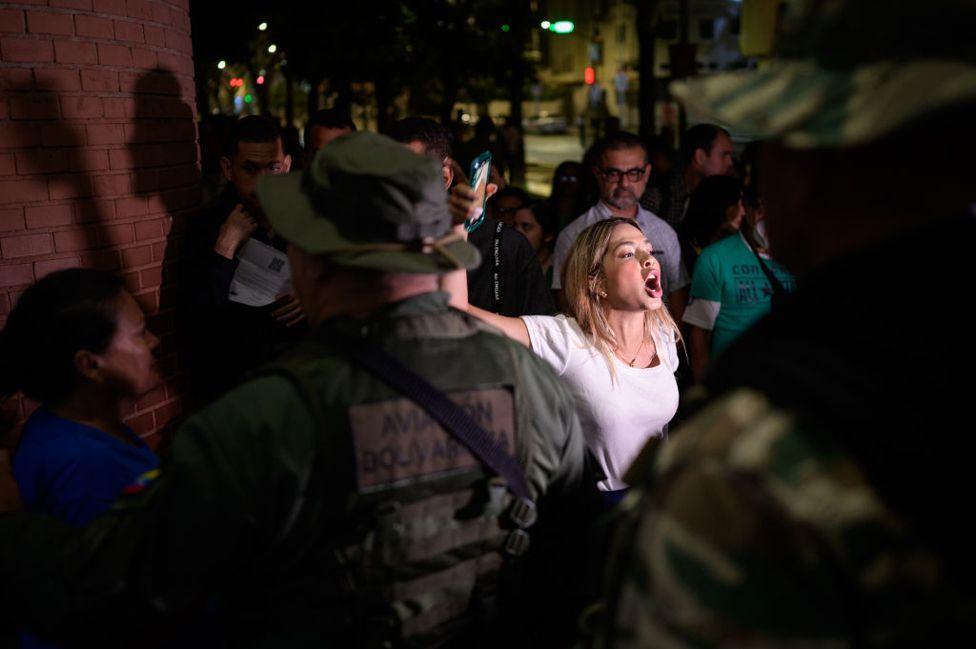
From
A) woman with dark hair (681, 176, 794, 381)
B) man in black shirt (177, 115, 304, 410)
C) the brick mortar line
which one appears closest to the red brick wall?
the brick mortar line

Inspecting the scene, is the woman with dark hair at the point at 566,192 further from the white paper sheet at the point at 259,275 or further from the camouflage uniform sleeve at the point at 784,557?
the camouflage uniform sleeve at the point at 784,557

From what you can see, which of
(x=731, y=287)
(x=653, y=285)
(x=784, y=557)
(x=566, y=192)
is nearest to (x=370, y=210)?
(x=784, y=557)

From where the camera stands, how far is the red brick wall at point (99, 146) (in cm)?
303

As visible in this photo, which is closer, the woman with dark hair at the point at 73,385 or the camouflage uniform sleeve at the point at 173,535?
the camouflage uniform sleeve at the point at 173,535

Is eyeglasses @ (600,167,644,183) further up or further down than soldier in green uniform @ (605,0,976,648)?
further up

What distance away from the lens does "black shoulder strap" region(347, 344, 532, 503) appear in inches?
65.8

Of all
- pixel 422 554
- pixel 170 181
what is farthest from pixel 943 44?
pixel 170 181

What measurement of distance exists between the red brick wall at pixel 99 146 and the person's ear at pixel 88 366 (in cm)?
135

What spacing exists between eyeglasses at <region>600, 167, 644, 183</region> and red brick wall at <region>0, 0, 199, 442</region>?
2.68 m

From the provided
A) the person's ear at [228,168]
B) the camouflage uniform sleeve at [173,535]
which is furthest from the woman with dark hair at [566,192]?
the camouflage uniform sleeve at [173,535]

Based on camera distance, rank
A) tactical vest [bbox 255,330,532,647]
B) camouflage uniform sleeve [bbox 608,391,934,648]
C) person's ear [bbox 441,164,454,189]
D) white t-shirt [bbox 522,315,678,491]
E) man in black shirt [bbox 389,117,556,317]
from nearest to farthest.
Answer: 1. camouflage uniform sleeve [bbox 608,391,934,648]
2. tactical vest [bbox 255,330,532,647]
3. white t-shirt [bbox 522,315,678,491]
4. person's ear [bbox 441,164,454,189]
5. man in black shirt [bbox 389,117,556,317]

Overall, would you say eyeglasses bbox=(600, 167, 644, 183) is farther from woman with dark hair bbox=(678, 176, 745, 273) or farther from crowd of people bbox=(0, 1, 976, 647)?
crowd of people bbox=(0, 1, 976, 647)

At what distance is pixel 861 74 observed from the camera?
112 cm

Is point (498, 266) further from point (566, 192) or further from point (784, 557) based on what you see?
point (566, 192)
